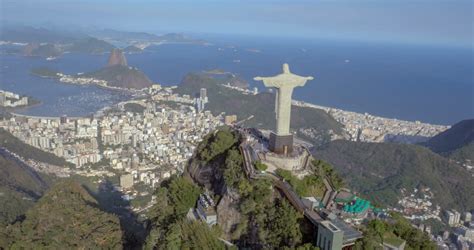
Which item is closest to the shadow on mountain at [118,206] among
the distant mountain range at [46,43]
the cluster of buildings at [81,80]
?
the cluster of buildings at [81,80]

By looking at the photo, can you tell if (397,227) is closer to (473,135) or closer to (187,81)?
(473,135)

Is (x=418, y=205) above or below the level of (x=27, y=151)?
above

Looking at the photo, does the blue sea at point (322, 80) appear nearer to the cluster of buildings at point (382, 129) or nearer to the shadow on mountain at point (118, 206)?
the cluster of buildings at point (382, 129)

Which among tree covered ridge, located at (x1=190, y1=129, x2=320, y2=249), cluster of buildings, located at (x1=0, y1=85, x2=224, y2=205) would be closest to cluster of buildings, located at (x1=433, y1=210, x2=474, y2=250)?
tree covered ridge, located at (x1=190, y1=129, x2=320, y2=249)

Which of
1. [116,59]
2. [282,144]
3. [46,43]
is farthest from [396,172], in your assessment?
[46,43]

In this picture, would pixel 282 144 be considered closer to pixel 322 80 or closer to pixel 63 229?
pixel 63 229
